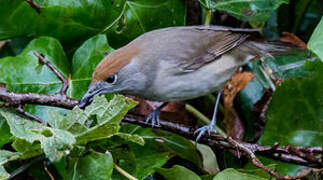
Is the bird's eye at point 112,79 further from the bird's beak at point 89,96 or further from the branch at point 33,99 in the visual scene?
the branch at point 33,99

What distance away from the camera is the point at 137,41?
8.93 feet

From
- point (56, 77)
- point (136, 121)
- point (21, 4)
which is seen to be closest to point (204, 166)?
point (136, 121)

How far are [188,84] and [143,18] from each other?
566mm

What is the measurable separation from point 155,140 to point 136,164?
231 mm

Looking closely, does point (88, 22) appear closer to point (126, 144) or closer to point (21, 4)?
point (21, 4)

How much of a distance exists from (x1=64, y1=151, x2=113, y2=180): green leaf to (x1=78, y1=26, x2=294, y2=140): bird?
0.44m

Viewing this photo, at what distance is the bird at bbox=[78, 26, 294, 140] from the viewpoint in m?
2.54

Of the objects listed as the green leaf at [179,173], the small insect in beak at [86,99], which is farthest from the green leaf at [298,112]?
the small insect in beak at [86,99]

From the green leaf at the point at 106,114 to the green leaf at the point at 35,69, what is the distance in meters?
0.64

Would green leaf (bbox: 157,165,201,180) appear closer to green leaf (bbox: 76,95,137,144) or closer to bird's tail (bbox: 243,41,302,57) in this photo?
green leaf (bbox: 76,95,137,144)

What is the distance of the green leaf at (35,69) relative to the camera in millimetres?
2498

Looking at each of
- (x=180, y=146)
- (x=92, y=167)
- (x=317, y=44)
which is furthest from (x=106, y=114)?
(x=317, y=44)

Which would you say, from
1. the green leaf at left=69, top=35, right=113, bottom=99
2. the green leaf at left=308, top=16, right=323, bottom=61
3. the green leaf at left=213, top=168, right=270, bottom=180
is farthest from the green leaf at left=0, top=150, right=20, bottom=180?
the green leaf at left=308, top=16, right=323, bottom=61

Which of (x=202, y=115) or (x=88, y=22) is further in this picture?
(x=202, y=115)
